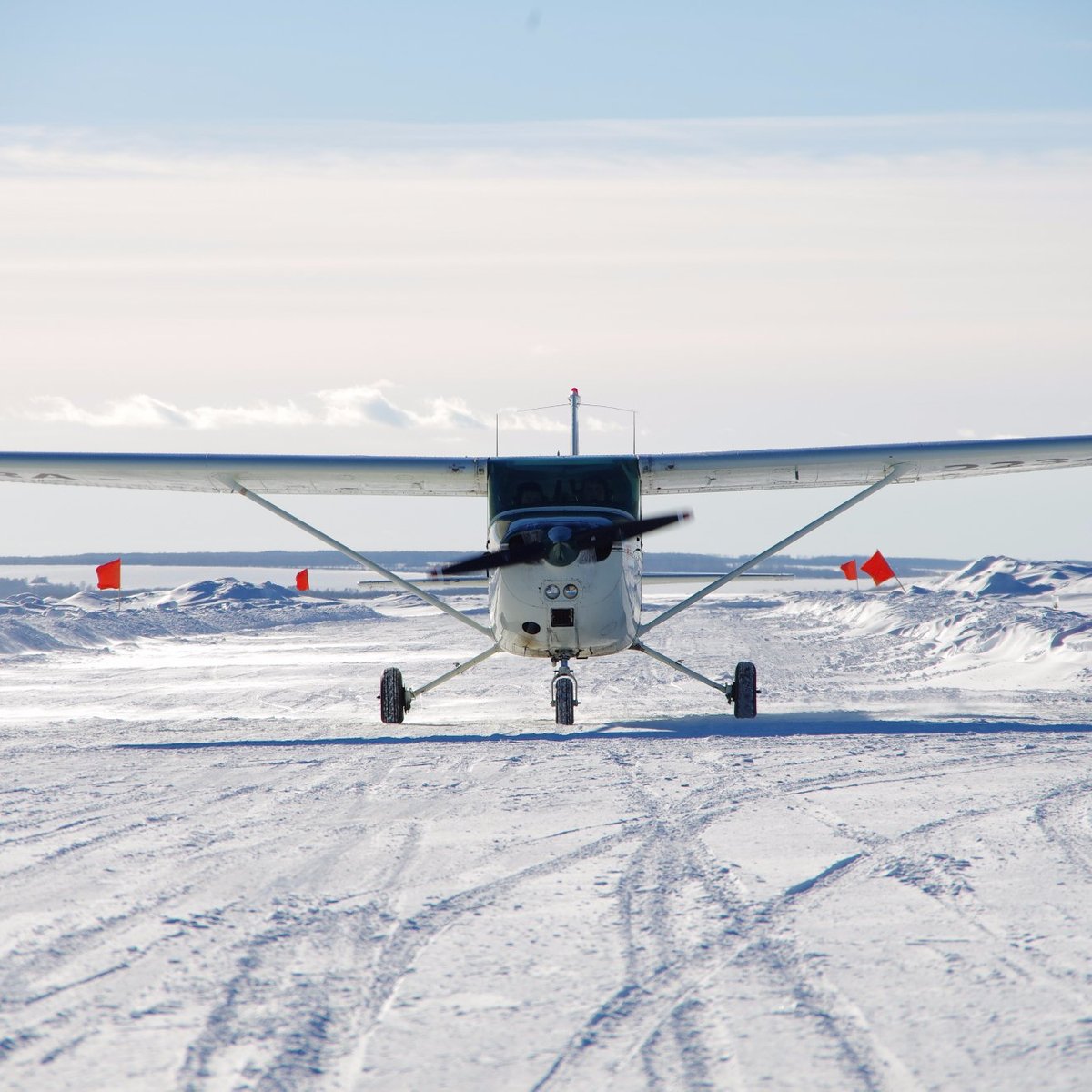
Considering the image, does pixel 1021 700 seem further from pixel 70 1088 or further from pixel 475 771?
pixel 70 1088

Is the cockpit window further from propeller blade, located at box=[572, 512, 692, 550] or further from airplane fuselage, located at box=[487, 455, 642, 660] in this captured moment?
propeller blade, located at box=[572, 512, 692, 550]

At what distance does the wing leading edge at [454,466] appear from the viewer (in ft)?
43.4

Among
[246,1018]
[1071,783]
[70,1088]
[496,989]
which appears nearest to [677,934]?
[496,989]

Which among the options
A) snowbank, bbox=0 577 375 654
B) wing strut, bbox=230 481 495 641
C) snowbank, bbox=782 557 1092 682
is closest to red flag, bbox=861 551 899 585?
snowbank, bbox=782 557 1092 682

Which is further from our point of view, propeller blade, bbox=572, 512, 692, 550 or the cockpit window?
the cockpit window

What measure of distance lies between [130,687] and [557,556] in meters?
7.86

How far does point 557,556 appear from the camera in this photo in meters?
11.5

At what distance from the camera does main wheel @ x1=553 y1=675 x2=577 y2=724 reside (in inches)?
460

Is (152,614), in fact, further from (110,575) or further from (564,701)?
(564,701)

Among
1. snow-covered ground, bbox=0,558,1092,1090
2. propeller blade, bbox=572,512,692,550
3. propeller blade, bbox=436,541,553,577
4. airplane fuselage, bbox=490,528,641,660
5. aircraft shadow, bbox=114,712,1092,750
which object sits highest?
propeller blade, bbox=572,512,692,550

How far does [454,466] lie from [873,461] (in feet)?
14.0

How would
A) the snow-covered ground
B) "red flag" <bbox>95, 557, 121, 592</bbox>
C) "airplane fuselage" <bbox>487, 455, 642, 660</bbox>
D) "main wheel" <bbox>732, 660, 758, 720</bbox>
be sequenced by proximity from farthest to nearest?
"red flag" <bbox>95, 557, 121, 592</bbox>
"main wheel" <bbox>732, 660, 758, 720</bbox>
"airplane fuselage" <bbox>487, 455, 642, 660</bbox>
the snow-covered ground

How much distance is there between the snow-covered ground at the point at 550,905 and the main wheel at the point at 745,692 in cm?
73

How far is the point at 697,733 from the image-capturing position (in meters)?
11.1
